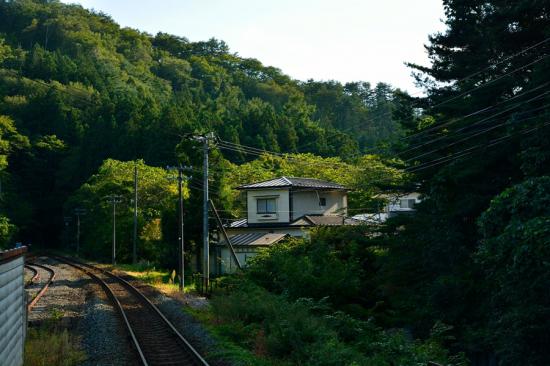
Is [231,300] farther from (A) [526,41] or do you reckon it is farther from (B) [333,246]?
(A) [526,41]

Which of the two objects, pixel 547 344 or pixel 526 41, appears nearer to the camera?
pixel 547 344

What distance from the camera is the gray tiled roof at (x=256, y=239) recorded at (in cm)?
3759

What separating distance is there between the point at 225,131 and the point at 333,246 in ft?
158

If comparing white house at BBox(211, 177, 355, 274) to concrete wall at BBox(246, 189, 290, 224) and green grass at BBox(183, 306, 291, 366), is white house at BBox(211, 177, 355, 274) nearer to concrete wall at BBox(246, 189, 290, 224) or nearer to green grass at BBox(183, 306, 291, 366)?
concrete wall at BBox(246, 189, 290, 224)

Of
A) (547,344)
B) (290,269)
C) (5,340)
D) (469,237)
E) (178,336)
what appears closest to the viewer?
(5,340)

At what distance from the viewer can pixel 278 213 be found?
41250 mm

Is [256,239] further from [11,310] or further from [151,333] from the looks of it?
[11,310]

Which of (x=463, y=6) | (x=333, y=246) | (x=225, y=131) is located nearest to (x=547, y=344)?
(x=463, y=6)

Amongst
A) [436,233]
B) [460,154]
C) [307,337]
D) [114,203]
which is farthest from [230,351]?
[114,203]

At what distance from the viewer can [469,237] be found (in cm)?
1962

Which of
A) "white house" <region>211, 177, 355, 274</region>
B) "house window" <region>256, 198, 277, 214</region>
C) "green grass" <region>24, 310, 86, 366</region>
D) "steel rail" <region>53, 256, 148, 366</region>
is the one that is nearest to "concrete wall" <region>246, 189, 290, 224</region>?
"white house" <region>211, 177, 355, 274</region>

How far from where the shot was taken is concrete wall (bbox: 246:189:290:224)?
135 ft

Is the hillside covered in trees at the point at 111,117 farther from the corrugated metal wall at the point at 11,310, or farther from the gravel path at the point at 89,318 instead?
the corrugated metal wall at the point at 11,310

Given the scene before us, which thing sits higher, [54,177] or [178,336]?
[54,177]
